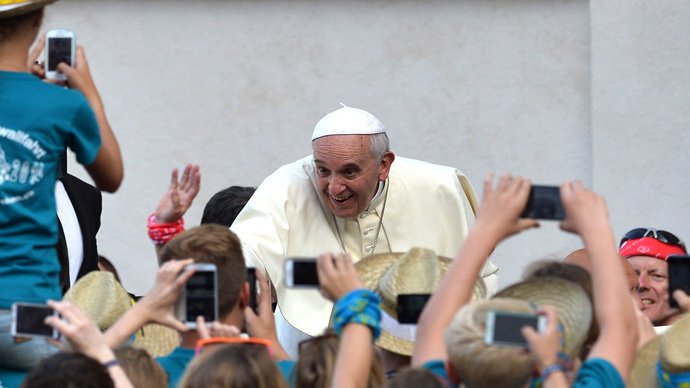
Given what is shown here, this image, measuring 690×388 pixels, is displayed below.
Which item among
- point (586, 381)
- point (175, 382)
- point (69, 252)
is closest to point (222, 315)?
point (175, 382)

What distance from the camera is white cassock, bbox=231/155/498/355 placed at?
21.1 ft

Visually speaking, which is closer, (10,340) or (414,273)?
(10,340)

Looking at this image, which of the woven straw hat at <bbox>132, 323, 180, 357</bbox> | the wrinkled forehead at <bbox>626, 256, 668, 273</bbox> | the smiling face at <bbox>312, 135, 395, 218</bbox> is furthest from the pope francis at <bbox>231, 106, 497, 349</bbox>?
the woven straw hat at <bbox>132, 323, 180, 357</bbox>

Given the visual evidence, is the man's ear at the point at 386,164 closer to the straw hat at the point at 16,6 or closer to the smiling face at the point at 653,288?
the smiling face at the point at 653,288

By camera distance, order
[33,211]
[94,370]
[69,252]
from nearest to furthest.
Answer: [94,370], [33,211], [69,252]

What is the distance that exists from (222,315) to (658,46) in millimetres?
4301

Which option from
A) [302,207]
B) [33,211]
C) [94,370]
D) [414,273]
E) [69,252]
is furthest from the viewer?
[302,207]

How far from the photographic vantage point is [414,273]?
4.52 meters

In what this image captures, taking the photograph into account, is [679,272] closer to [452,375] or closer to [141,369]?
[452,375]

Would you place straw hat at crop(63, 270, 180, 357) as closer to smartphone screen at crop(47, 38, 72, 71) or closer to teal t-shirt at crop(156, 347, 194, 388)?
teal t-shirt at crop(156, 347, 194, 388)

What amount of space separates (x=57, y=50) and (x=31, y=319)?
28.3 inches

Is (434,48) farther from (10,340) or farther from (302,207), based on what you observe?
(10,340)

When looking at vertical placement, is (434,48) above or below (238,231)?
above

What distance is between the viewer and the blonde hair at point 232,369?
3.65 metres
